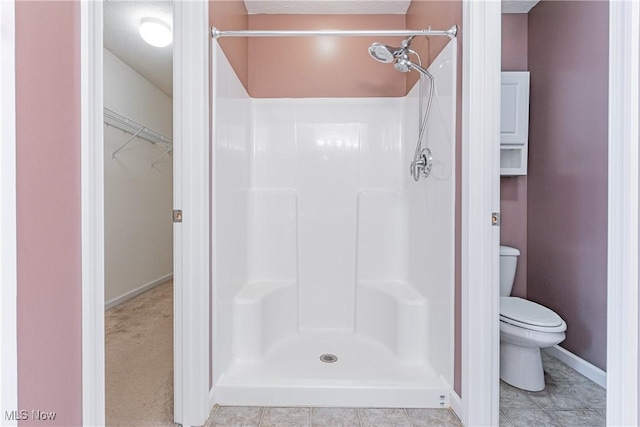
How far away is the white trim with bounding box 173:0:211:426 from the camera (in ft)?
4.00

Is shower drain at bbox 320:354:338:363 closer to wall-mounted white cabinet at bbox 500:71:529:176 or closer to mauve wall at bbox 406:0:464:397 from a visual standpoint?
mauve wall at bbox 406:0:464:397

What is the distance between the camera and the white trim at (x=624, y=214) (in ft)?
2.10

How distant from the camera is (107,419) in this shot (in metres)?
1.29

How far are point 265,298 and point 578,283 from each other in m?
1.92

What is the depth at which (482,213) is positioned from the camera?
3.91ft

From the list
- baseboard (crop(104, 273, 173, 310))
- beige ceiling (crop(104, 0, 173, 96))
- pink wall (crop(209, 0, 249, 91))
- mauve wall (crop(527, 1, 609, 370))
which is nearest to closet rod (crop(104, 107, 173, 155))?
beige ceiling (crop(104, 0, 173, 96))

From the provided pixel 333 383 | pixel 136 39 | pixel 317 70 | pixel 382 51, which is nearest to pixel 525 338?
pixel 333 383

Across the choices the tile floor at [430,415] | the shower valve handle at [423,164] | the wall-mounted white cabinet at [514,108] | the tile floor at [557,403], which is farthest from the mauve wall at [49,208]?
the wall-mounted white cabinet at [514,108]

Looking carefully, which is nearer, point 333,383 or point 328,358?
point 333,383

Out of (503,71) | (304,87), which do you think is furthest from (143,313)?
(503,71)

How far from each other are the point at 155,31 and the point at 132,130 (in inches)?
45.2

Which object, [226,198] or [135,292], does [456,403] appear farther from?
[135,292]

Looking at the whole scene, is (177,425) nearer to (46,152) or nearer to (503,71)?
(46,152)

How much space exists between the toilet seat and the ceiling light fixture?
297 cm
